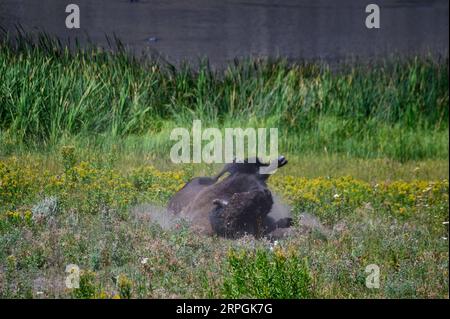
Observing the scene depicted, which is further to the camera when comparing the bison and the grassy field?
the bison

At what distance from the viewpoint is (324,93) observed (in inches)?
296

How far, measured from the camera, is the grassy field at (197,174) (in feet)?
21.3

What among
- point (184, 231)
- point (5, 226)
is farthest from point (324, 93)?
point (5, 226)

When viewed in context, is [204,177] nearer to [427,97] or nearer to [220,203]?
[220,203]

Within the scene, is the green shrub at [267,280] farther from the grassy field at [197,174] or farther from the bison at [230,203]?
the bison at [230,203]

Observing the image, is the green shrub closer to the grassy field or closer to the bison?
the grassy field

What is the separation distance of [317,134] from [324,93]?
0.42 meters

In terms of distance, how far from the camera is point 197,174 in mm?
6941

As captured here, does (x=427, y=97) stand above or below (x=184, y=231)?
above

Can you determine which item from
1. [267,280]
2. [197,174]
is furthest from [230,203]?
→ [267,280]

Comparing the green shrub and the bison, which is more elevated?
the bison

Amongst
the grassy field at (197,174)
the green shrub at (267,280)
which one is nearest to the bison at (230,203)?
the grassy field at (197,174)

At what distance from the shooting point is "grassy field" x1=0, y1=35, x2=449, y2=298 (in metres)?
6.50

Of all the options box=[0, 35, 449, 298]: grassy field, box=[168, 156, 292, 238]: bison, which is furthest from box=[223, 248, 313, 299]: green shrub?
box=[168, 156, 292, 238]: bison
